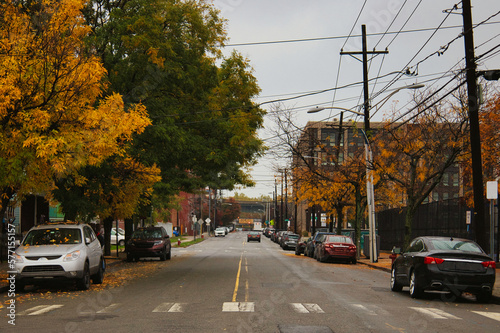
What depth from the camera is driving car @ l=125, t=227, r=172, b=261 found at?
3212 centimetres

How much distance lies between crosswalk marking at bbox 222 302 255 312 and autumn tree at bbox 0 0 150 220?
5912 mm

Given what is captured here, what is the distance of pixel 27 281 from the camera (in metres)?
15.8

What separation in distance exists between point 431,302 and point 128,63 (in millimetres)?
13848

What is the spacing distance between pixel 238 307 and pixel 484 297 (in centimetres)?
629

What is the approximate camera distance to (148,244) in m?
32.3

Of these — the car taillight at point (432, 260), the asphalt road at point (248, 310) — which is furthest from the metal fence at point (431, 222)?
the asphalt road at point (248, 310)

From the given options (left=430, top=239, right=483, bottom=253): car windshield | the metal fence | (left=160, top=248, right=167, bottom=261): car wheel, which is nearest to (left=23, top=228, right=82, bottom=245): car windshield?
(left=430, top=239, right=483, bottom=253): car windshield

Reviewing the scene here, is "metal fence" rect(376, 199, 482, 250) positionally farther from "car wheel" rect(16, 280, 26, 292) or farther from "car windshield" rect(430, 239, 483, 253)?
"car wheel" rect(16, 280, 26, 292)

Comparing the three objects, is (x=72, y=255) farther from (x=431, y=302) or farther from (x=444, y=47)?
(x=444, y=47)

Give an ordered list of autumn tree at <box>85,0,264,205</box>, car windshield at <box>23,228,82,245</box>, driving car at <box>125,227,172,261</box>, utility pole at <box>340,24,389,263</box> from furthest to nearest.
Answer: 1. driving car at <box>125,227,172,261</box>
2. utility pole at <box>340,24,389,263</box>
3. autumn tree at <box>85,0,264,205</box>
4. car windshield at <box>23,228,82,245</box>

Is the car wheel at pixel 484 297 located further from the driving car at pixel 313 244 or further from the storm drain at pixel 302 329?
the driving car at pixel 313 244

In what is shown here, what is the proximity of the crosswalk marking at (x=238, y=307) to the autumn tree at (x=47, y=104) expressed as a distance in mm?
5912

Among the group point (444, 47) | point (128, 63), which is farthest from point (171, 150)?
point (444, 47)

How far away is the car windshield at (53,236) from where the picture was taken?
17.0 metres
